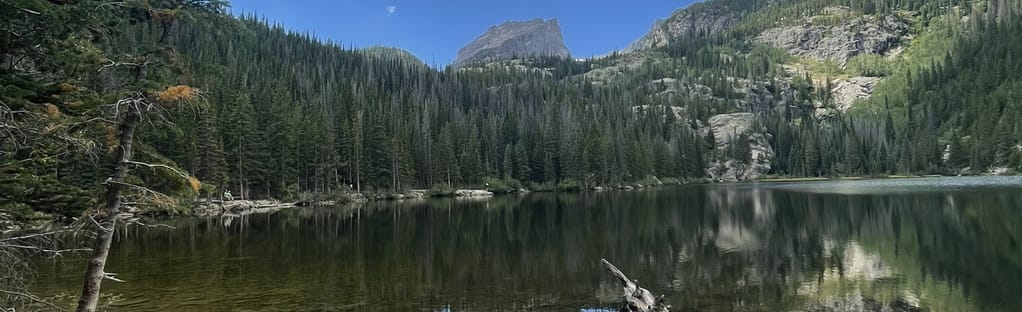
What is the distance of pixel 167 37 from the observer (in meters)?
13.2

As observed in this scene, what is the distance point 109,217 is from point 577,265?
18.3 m

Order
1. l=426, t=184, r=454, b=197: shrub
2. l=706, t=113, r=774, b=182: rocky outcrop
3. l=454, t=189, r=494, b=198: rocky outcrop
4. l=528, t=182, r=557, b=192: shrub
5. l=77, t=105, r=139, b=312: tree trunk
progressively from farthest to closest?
l=706, t=113, r=774, b=182: rocky outcrop → l=528, t=182, r=557, b=192: shrub → l=454, t=189, r=494, b=198: rocky outcrop → l=426, t=184, r=454, b=197: shrub → l=77, t=105, r=139, b=312: tree trunk

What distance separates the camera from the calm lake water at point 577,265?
18.8 metres

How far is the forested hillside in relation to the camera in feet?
36.3

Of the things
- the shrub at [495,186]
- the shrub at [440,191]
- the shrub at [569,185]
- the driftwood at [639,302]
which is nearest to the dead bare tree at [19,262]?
the driftwood at [639,302]

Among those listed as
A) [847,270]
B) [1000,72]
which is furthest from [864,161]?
[847,270]

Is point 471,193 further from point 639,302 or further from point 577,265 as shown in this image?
point 639,302

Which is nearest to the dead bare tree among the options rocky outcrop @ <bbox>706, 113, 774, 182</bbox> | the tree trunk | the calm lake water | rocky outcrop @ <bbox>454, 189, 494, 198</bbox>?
the tree trunk

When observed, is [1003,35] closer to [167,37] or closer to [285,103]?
[285,103]

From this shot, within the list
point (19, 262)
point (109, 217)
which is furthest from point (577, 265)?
point (19, 262)

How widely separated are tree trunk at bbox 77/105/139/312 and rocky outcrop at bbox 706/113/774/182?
16819 cm

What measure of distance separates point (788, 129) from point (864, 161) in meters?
26.2

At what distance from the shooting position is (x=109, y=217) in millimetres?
12070

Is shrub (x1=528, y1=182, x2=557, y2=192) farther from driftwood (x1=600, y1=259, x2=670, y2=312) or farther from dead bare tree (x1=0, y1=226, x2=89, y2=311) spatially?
dead bare tree (x1=0, y1=226, x2=89, y2=311)
